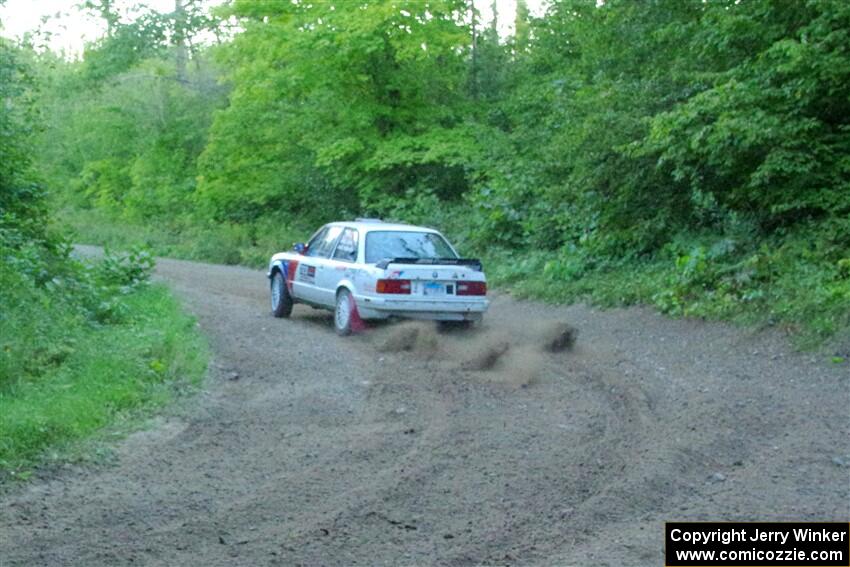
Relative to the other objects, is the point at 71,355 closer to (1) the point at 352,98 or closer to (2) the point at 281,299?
(2) the point at 281,299

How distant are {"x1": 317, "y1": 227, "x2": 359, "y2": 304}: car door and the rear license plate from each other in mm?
1151

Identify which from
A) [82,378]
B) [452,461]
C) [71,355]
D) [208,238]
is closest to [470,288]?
[71,355]

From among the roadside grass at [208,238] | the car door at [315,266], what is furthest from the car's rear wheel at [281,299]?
the roadside grass at [208,238]

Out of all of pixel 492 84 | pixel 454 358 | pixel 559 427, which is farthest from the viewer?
pixel 492 84

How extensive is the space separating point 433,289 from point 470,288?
0.53 meters

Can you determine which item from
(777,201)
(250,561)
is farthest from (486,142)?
(250,561)

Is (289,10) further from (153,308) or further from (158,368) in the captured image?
(158,368)

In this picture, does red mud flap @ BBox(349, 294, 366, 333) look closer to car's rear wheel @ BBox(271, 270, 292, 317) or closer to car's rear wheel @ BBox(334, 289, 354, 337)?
car's rear wheel @ BBox(334, 289, 354, 337)

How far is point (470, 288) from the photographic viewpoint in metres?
14.9

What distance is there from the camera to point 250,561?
5930 millimetres

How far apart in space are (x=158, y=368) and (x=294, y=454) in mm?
3005

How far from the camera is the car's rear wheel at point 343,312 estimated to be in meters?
15.1

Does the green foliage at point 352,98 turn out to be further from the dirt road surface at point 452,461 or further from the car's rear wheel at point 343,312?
the dirt road surface at point 452,461

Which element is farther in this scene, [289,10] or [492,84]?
[492,84]
